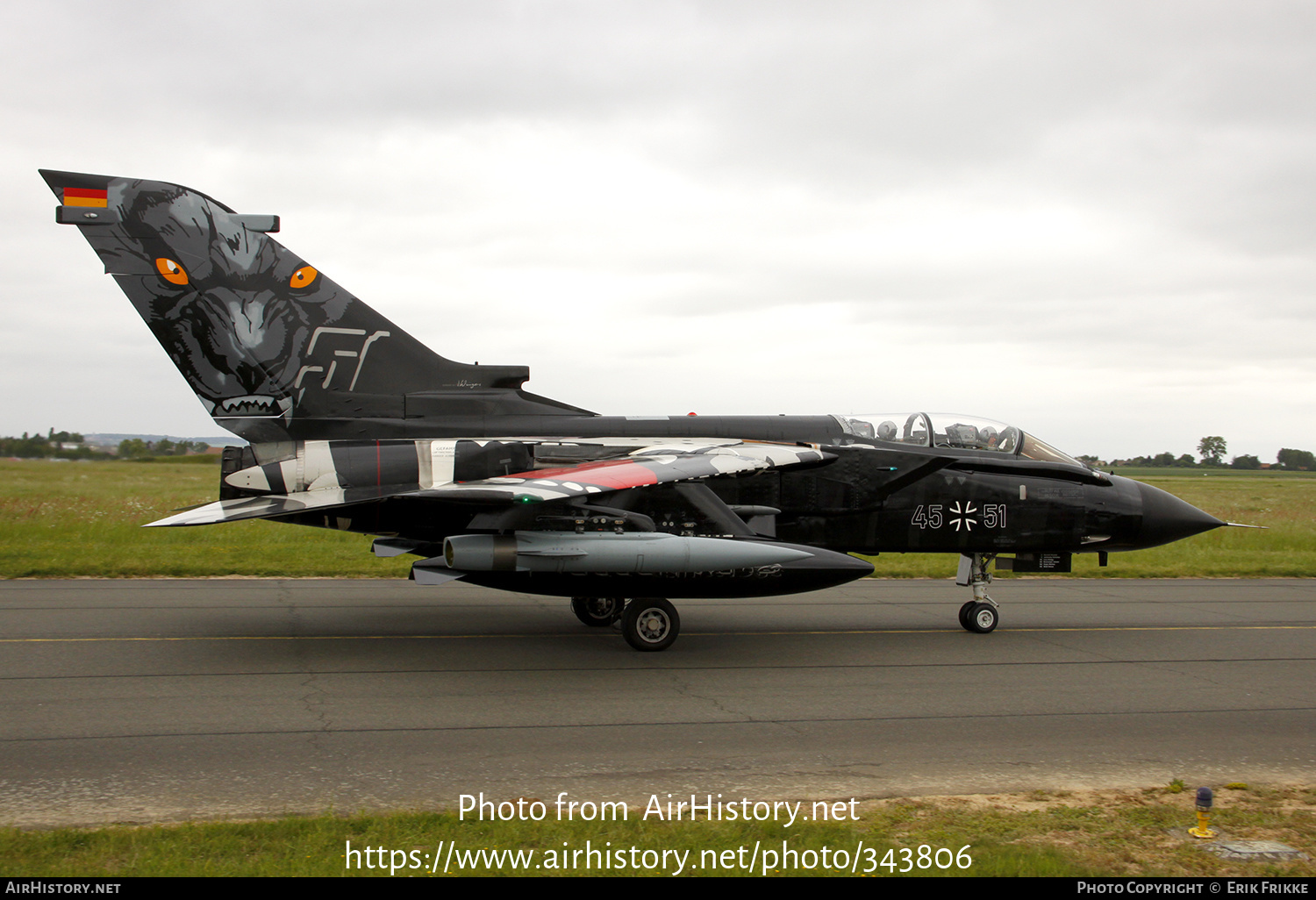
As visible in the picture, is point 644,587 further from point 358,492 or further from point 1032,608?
point 1032,608

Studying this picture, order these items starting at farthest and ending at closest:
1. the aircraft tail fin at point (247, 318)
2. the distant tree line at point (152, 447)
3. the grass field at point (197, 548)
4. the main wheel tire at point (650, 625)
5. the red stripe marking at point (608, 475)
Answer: the distant tree line at point (152, 447) < the grass field at point (197, 548) < the aircraft tail fin at point (247, 318) < the main wheel tire at point (650, 625) < the red stripe marking at point (608, 475)

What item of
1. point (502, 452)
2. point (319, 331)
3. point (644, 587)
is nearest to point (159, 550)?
point (319, 331)

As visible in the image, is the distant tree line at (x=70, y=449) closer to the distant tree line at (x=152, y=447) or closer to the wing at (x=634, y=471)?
the distant tree line at (x=152, y=447)

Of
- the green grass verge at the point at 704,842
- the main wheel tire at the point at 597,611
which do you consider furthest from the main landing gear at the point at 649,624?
the green grass verge at the point at 704,842

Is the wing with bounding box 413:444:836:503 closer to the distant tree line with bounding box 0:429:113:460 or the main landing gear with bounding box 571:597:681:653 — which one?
the main landing gear with bounding box 571:597:681:653

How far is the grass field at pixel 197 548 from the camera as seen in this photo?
17031 mm

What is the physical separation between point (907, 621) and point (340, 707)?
8111 mm

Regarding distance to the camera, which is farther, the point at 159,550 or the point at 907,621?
the point at 159,550

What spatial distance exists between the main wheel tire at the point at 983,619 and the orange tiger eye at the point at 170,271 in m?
10.7

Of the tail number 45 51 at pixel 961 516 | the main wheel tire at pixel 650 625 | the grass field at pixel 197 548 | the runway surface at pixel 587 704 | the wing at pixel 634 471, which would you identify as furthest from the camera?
the grass field at pixel 197 548

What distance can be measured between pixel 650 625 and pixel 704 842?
571 centimetres

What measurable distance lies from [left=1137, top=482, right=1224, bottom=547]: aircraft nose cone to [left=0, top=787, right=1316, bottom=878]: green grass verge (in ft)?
24.7

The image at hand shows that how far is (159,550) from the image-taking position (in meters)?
18.9

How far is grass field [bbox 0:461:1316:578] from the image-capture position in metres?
17.0
